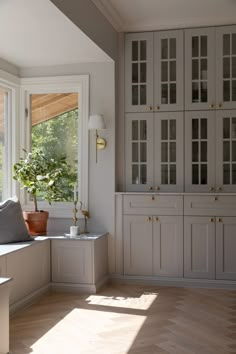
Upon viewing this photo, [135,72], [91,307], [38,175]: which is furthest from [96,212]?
[135,72]

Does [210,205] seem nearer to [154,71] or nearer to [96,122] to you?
[96,122]

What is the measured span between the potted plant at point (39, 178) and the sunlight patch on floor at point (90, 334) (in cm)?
122

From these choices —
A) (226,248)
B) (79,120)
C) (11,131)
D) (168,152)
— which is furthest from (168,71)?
(226,248)

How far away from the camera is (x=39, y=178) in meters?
4.77

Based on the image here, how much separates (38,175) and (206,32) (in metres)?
2.40

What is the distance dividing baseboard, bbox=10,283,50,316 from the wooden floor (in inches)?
2.6

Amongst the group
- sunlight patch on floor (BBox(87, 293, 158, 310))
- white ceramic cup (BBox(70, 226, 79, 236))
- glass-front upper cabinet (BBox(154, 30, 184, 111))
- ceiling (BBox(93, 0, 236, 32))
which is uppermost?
ceiling (BBox(93, 0, 236, 32))

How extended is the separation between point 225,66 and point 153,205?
1.69 meters

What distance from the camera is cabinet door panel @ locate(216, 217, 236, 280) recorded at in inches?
185

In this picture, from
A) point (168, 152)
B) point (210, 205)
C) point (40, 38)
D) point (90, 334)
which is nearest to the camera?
point (90, 334)

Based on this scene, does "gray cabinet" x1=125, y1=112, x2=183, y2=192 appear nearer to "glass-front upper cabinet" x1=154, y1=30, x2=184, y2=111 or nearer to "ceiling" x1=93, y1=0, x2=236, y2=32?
"glass-front upper cabinet" x1=154, y1=30, x2=184, y2=111

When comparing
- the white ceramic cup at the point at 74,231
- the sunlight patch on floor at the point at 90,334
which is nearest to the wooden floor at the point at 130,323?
the sunlight patch on floor at the point at 90,334

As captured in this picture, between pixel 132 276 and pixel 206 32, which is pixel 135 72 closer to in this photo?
pixel 206 32

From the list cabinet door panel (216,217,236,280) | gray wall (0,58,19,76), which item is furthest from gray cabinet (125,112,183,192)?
gray wall (0,58,19,76)
